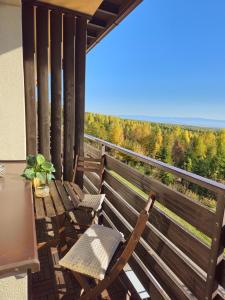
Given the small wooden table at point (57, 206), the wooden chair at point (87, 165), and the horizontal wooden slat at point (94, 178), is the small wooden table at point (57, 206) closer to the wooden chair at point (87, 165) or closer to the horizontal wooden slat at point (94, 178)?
the wooden chair at point (87, 165)

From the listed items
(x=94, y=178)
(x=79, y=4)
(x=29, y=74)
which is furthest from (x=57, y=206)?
(x=79, y=4)

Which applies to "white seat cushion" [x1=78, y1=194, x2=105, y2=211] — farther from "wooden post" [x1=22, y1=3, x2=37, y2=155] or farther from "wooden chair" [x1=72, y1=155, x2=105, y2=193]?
"wooden post" [x1=22, y1=3, x2=37, y2=155]

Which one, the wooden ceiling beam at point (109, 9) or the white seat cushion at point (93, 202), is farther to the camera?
the wooden ceiling beam at point (109, 9)

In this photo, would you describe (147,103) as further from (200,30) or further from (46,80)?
(46,80)

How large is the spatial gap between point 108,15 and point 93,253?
9.98 feet

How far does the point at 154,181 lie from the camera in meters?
1.79

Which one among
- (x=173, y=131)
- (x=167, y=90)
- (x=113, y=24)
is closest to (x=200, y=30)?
(x=167, y=90)

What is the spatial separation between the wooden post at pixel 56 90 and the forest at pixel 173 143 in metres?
21.5

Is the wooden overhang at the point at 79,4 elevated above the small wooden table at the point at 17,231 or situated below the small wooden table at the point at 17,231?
above

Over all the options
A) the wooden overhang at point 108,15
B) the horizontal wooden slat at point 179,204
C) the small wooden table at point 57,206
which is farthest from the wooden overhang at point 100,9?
the small wooden table at point 57,206

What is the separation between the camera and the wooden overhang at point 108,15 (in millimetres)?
2867

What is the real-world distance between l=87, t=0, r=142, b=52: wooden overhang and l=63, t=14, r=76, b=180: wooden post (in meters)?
0.53

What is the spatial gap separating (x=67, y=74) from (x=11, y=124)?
0.98 meters

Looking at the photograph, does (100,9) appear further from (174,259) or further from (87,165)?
(174,259)
